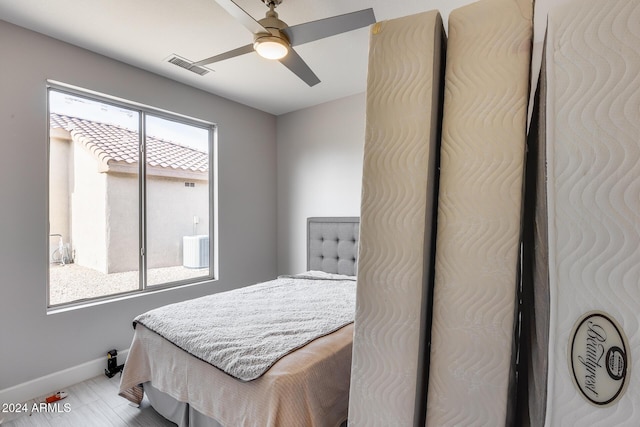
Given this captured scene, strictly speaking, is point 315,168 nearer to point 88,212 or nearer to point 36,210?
point 88,212

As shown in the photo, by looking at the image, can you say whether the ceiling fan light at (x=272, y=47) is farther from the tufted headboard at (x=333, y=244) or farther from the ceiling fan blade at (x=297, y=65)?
the tufted headboard at (x=333, y=244)

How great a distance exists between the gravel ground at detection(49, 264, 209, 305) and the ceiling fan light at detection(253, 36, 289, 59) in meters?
2.35

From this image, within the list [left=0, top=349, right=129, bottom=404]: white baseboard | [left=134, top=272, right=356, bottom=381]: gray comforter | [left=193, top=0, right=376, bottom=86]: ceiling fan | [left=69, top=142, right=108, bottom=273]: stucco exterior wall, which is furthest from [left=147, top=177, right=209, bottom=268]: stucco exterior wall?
[left=193, top=0, right=376, bottom=86]: ceiling fan

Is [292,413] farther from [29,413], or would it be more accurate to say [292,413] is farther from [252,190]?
[252,190]

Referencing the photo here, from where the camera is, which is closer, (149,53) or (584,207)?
(584,207)

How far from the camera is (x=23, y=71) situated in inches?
85.1

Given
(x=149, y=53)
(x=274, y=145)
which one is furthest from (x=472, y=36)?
(x=274, y=145)

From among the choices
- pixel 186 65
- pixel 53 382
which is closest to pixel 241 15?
pixel 186 65

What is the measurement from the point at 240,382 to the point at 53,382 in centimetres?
197

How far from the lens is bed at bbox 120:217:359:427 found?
1.23m

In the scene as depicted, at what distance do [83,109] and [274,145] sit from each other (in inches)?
82.4

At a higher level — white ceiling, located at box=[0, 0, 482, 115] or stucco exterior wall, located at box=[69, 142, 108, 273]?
white ceiling, located at box=[0, 0, 482, 115]

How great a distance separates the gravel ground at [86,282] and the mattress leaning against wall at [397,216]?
280 centimetres

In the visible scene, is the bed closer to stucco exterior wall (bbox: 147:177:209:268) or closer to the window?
the window
